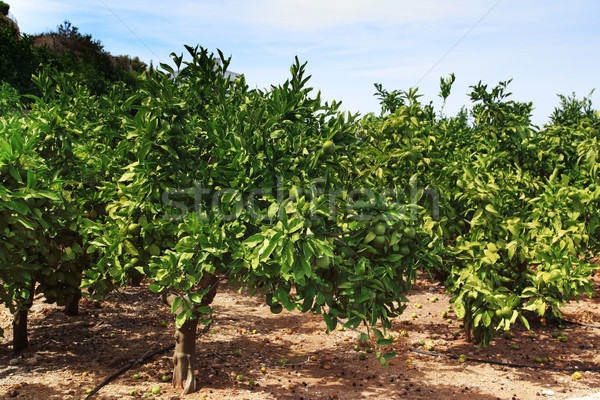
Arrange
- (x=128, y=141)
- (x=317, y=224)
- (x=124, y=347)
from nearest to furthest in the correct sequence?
(x=317, y=224) < (x=128, y=141) < (x=124, y=347)

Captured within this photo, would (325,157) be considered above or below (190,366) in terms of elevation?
above

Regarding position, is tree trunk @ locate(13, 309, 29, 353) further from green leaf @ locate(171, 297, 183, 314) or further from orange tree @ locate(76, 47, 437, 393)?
green leaf @ locate(171, 297, 183, 314)

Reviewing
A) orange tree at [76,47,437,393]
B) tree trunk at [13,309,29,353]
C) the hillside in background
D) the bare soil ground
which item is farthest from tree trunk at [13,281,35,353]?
the hillside in background

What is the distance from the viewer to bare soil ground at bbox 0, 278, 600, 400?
5.55 meters

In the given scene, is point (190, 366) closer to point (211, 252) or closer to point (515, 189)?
point (211, 252)

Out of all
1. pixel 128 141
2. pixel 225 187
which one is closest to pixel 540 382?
pixel 225 187

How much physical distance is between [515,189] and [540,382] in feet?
7.70

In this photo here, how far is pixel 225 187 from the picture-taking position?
429 centimetres

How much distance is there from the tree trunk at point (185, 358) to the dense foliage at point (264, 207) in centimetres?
3

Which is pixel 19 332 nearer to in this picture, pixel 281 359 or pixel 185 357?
pixel 185 357

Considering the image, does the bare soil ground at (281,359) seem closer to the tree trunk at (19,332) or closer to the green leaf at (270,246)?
the tree trunk at (19,332)

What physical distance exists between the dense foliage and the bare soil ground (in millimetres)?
663

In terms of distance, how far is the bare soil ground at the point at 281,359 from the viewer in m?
5.55

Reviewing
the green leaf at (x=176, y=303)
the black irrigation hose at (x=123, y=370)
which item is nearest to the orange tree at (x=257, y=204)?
the green leaf at (x=176, y=303)
